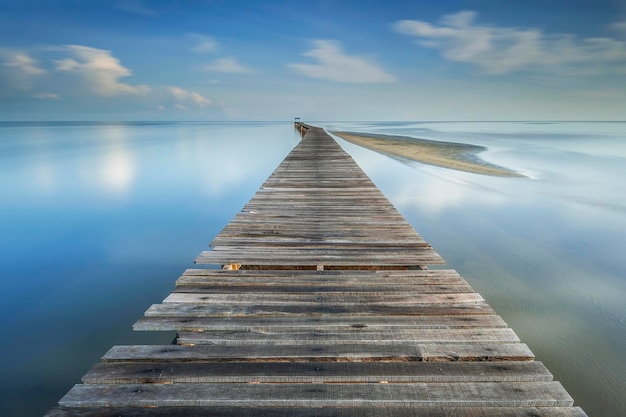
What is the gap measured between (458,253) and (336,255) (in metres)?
3.92

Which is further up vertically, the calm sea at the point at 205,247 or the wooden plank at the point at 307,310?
the wooden plank at the point at 307,310

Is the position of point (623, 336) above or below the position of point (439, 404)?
below

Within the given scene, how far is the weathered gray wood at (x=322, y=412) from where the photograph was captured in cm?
185

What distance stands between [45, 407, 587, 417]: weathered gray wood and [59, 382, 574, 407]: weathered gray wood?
2cm

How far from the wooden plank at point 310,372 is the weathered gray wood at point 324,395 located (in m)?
0.04

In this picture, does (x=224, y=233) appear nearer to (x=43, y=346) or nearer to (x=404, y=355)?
(x=43, y=346)

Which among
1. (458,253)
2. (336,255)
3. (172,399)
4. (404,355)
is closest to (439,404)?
(404,355)

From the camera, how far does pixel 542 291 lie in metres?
5.36

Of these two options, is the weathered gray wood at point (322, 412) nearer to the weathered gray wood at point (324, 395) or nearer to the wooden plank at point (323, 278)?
the weathered gray wood at point (324, 395)

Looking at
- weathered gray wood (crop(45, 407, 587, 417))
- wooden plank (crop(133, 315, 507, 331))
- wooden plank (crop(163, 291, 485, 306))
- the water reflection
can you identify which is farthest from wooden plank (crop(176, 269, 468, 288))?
the water reflection

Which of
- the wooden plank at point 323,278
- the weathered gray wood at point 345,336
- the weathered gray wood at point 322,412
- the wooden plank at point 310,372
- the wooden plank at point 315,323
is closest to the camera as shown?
the weathered gray wood at point 322,412

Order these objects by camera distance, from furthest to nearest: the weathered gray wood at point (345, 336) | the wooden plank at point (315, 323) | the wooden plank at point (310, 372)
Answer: the wooden plank at point (315, 323), the weathered gray wood at point (345, 336), the wooden plank at point (310, 372)

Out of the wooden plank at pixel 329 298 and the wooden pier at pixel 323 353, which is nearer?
the wooden pier at pixel 323 353

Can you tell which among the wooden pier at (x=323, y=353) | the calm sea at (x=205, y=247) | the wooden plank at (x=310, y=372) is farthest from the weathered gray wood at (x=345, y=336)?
the calm sea at (x=205, y=247)
